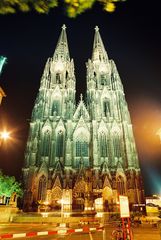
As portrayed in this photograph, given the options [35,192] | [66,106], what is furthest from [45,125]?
[35,192]

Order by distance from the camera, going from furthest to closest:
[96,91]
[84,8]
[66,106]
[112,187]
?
[96,91], [66,106], [112,187], [84,8]

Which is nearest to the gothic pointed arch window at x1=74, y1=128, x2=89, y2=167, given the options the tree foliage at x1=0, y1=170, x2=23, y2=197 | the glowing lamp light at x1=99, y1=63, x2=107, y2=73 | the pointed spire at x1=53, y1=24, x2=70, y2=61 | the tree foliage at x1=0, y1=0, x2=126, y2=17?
the tree foliage at x1=0, y1=170, x2=23, y2=197

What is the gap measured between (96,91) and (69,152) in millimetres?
15697

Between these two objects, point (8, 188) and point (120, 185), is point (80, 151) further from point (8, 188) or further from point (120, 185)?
point (8, 188)

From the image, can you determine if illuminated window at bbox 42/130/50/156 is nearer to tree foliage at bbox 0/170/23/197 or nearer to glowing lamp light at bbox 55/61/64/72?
tree foliage at bbox 0/170/23/197

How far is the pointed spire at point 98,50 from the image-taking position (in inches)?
1951

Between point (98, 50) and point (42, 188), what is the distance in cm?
3934

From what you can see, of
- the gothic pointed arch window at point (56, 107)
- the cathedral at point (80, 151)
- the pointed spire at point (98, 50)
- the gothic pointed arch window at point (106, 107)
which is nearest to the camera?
the cathedral at point (80, 151)

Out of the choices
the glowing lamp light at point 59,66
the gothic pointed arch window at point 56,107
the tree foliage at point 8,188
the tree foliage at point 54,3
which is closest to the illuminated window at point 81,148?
the gothic pointed arch window at point 56,107

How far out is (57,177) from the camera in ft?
99.8

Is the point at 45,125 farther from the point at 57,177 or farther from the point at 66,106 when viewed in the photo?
the point at 57,177

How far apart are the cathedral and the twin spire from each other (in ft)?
27.6

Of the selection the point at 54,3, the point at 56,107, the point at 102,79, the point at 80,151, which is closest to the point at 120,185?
the point at 80,151

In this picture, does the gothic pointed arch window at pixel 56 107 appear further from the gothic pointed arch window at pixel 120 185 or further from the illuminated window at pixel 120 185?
the illuminated window at pixel 120 185
